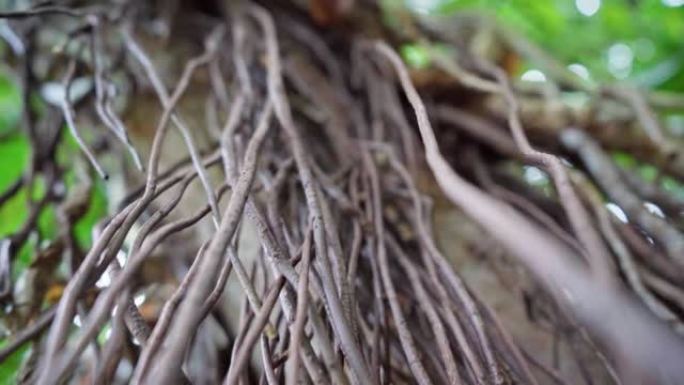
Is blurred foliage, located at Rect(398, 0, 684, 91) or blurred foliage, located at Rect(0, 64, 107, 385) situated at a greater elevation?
blurred foliage, located at Rect(0, 64, 107, 385)

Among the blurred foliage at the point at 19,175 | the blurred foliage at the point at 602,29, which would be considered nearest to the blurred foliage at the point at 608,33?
the blurred foliage at the point at 602,29

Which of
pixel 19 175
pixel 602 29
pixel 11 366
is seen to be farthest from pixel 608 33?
pixel 11 366

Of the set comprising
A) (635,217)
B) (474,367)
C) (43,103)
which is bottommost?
(635,217)

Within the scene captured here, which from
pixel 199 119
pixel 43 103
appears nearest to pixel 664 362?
pixel 199 119

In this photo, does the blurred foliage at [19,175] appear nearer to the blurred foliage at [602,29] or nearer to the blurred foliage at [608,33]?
the blurred foliage at [608,33]

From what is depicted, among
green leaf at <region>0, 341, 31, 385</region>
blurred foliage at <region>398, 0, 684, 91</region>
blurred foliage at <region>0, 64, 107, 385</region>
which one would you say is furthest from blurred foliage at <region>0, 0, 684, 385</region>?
green leaf at <region>0, 341, 31, 385</region>

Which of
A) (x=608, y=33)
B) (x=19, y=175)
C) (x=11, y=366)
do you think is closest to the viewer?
(x=11, y=366)

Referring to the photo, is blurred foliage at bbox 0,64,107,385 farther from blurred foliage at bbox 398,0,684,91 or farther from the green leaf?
blurred foliage at bbox 398,0,684,91

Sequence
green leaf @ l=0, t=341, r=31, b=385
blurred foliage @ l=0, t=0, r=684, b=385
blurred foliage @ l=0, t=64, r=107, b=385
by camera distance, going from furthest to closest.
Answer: blurred foliage @ l=0, t=0, r=684, b=385 → blurred foliage @ l=0, t=64, r=107, b=385 → green leaf @ l=0, t=341, r=31, b=385

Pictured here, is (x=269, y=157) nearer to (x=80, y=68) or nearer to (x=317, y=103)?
(x=317, y=103)

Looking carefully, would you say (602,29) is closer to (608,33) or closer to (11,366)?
(608,33)

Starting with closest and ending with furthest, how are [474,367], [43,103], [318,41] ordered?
1. [474,367]
2. [43,103]
3. [318,41]
